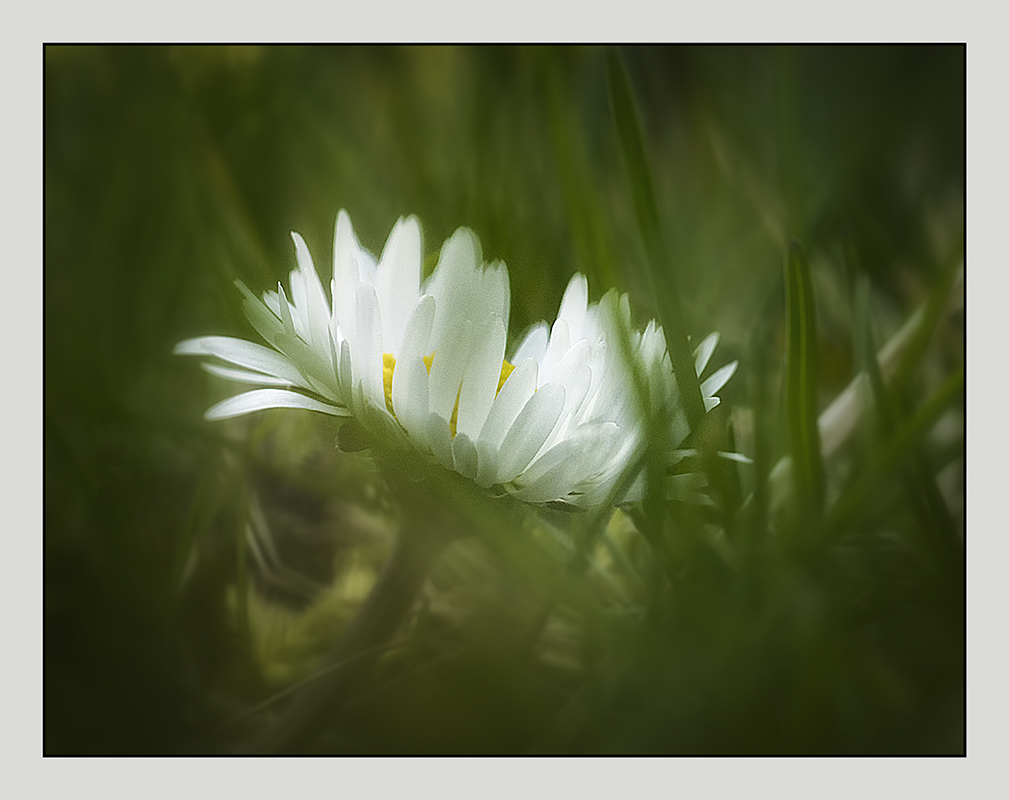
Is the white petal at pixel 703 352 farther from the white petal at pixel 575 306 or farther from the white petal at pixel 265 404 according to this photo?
the white petal at pixel 265 404

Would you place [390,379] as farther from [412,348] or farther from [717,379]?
[717,379]

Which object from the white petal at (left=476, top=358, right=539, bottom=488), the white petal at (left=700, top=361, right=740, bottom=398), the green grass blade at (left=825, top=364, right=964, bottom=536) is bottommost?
the green grass blade at (left=825, top=364, right=964, bottom=536)

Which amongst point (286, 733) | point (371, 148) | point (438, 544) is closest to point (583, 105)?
point (371, 148)

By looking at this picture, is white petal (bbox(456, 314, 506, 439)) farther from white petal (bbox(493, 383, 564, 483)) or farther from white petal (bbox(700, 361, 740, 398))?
white petal (bbox(700, 361, 740, 398))

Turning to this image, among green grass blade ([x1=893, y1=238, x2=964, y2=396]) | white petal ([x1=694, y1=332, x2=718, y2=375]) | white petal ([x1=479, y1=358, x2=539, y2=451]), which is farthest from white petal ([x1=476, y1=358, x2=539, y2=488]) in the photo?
green grass blade ([x1=893, y1=238, x2=964, y2=396])

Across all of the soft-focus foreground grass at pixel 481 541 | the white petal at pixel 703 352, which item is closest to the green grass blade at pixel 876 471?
the soft-focus foreground grass at pixel 481 541

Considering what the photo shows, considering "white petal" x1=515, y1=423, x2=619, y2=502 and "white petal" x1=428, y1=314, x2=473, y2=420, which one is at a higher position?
"white petal" x1=428, y1=314, x2=473, y2=420

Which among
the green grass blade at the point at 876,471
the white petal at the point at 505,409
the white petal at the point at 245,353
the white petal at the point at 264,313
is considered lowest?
the green grass blade at the point at 876,471
